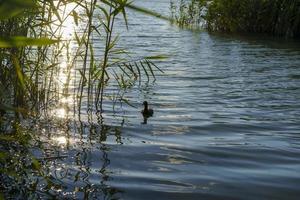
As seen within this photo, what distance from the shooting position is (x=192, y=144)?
18.3 feet

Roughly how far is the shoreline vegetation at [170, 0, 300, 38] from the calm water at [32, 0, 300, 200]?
9.12 meters

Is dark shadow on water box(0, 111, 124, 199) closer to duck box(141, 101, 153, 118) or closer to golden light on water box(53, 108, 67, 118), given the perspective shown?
golden light on water box(53, 108, 67, 118)

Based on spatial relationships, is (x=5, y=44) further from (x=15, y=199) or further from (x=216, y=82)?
(x=216, y=82)

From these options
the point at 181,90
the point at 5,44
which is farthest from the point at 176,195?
the point at 181,90

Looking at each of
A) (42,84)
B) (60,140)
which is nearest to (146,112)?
(42,84)

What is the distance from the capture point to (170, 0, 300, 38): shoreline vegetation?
65.6ft

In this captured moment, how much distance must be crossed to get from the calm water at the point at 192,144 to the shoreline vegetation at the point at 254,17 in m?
9.12

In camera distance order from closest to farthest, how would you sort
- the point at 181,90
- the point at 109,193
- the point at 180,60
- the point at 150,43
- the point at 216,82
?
the point at 109,193
the point at 181,90
the point at 216,82
the point at 180,60
the point at 150,43

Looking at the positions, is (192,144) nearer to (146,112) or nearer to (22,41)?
(146,112)

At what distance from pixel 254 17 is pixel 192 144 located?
1706 cm

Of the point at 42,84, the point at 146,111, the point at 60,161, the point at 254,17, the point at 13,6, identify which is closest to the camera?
the point at 13,6

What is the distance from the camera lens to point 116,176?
169 inches

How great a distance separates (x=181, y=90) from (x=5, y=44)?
8.01 metres

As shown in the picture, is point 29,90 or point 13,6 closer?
point 13,6
